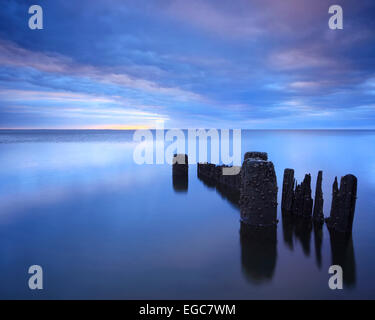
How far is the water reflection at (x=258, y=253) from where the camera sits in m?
5.58

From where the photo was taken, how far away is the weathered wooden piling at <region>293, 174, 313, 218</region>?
27.1 feet

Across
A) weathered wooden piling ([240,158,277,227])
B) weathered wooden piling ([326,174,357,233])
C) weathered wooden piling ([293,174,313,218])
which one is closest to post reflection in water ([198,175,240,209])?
weathered wooden piling ([293,174,313,218])

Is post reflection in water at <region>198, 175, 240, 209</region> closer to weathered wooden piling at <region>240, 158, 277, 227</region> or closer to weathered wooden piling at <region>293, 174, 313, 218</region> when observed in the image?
weathered wooden piling at <region>293, 174, 313, 218</region>

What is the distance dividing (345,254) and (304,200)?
2.43 meters

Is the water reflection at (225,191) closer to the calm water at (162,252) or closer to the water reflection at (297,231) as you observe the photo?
the calm water at (162,252)

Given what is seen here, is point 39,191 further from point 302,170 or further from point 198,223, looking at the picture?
point 302,170

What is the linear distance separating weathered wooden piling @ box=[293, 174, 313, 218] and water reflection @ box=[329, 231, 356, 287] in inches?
47.8

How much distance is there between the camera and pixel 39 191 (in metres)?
13.3

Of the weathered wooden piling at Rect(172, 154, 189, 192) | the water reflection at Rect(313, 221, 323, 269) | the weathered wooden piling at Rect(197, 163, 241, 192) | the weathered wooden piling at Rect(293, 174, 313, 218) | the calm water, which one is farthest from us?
the weathered wooden piling at Rect(172, 154, 189, 192)

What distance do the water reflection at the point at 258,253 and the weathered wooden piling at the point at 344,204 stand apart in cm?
181

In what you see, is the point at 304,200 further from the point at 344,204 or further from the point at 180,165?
the point at 180,165

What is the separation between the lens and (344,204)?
6801 mm

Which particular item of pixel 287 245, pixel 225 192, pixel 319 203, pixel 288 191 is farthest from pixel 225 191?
pixel 287 245
